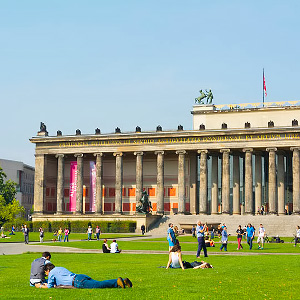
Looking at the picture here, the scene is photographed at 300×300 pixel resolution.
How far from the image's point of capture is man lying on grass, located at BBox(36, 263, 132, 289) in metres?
20.4

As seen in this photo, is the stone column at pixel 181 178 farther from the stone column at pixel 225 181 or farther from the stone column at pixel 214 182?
the stone column at pixel 225 181

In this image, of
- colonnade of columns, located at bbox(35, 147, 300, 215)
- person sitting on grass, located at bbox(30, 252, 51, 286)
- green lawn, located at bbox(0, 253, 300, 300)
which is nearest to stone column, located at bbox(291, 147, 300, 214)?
colonnade of columns, located at bbox(35, 147, 300, 215)

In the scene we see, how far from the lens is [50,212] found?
371ft

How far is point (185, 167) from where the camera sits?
108500mm

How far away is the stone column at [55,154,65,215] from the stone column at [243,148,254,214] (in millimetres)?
31595

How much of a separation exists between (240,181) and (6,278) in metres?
85.6

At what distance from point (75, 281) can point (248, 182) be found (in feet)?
267

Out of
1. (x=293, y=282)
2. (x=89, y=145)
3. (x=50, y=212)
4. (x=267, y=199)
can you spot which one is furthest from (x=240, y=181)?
(x=293, y=282)

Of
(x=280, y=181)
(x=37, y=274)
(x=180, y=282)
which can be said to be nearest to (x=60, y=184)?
(x=280, y=181)

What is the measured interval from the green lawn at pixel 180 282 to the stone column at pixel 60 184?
251 ft

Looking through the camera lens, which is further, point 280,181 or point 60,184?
point 60,184

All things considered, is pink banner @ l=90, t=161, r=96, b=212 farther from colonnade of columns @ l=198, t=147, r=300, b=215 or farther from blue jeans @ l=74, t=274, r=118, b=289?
blue jeans @ l=74, t=274, r=118, b=289

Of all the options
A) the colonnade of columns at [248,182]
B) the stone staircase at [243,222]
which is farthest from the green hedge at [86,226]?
the colonnade of columns at [248,182]

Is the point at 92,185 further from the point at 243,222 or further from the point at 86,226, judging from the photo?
the point at 243,222
